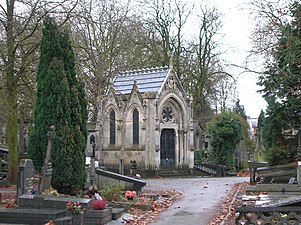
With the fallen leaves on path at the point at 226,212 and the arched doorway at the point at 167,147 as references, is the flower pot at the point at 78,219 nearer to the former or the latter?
the fallen leaves on path at the point at 226,212

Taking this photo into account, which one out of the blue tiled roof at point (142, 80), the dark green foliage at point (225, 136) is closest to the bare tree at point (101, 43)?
the blue tiled roof at point (142, 80)

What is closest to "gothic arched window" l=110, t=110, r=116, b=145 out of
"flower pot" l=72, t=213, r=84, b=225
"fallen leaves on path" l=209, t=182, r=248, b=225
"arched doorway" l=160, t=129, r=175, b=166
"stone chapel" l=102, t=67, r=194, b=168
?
"stone chapel" l=102, t=67, r=194, b=168

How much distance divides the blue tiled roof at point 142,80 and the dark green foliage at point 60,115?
16.7 m

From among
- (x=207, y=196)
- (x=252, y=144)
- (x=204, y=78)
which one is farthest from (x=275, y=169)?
(x=252, y=144)

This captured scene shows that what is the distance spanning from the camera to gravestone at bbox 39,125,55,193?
15573 millimetres

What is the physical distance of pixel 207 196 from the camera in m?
19.9

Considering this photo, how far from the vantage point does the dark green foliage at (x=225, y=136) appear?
123 ft

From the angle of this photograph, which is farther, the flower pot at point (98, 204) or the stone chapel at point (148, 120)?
the stone chapel at point (148, 120)

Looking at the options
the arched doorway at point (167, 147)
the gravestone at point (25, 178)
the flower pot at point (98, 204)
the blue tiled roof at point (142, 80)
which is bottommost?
the flower pot at point (98, 204)

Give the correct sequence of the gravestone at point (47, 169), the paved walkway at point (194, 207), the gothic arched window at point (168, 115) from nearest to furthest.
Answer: the paved walkway at point (194, 207) → the gravestone at point (47, 169) → the gothic arched window at point (168, 115)

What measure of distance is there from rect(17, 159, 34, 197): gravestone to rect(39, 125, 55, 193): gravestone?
34cm

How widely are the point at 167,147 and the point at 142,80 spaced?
493 cm

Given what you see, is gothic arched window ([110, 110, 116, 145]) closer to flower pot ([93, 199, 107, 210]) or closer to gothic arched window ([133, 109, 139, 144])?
gothic arched window ([133, 109, 139, 144])

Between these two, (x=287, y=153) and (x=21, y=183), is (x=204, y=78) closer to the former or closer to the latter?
(x=287, y=153)
